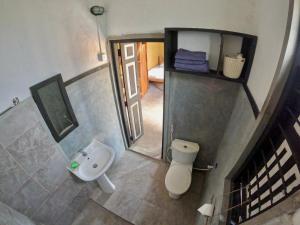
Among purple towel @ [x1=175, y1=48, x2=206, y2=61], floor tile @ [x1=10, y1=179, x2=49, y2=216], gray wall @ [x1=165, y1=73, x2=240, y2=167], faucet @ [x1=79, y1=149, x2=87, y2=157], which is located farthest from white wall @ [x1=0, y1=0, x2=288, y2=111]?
faucet @ [x1=79, y1=149, x2=87, y2=157]

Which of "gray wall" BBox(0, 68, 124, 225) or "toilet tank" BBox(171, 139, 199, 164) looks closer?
"gray wall" BBox(0, 68, 124, 225)

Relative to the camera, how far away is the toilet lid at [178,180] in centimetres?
215

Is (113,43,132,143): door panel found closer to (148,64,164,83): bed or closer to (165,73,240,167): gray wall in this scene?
(165,73,240,167): gray wall

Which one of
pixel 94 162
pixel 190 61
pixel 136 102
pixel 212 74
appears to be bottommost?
pixel 94 162

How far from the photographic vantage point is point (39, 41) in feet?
4.85

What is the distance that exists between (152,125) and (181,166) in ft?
5.17

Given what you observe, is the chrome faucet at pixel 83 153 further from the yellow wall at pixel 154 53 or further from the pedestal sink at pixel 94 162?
the yellow wall at pixel 154 53

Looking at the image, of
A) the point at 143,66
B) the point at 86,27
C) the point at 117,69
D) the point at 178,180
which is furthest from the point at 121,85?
the point at 143,66

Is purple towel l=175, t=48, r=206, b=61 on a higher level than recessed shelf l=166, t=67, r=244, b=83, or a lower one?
higher

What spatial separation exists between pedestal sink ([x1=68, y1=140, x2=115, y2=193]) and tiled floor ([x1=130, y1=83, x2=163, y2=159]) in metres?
0.95

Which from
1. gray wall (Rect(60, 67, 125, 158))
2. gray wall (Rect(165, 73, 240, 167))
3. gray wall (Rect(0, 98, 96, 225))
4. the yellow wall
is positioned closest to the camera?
gray wall (Rect(0, 98, 96, 225))

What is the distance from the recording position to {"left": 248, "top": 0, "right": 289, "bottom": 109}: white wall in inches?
33.2

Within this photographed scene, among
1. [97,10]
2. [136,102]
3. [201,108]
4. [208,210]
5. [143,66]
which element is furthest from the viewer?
[143,66]

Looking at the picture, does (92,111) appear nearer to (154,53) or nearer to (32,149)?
(32,149)
